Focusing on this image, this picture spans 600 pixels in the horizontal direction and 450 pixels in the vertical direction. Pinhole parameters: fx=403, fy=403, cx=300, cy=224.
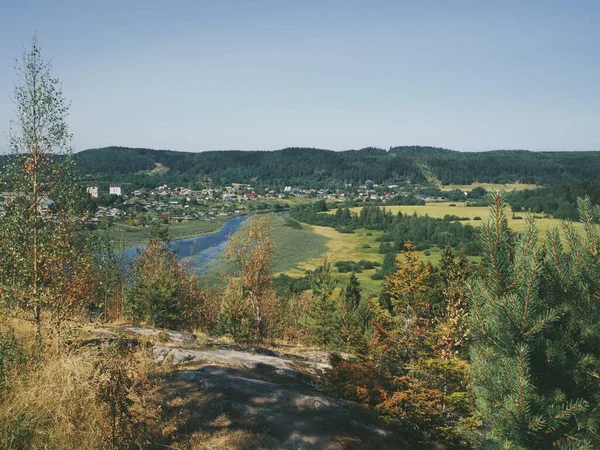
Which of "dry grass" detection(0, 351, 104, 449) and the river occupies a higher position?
"dry grass" detection(0, 351, 104, 449)

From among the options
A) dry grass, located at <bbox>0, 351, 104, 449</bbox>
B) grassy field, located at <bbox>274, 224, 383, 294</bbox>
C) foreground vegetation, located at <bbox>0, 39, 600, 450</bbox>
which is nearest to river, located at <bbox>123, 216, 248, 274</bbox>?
grassy field, located at <bbox>274, 224, 383, 294</bbox>

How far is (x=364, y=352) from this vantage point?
12.5 metres

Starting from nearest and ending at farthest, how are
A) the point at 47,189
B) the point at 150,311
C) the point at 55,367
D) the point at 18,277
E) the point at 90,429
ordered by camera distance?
the point at 90,429 < the point at 55,367 < the point at 18,277 < the point at 47,189 < the point at 150,311

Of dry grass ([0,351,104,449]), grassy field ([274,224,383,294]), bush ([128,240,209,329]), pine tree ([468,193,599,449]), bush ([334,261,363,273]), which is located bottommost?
bush ([334,261,363,273])

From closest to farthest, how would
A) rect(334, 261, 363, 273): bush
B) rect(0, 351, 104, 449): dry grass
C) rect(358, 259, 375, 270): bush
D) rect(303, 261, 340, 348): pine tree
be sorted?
rect(0, 351, 104, 449): dry grass, rect(303, 261, 340, 348): pine tree, rect(334, 261, 363, 273): bush, rect(358, 259, 375, 270): bush

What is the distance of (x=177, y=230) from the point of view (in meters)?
122

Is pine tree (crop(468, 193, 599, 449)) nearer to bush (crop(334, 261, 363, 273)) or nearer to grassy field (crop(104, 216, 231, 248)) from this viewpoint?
bush (crop(334, 261, 363, 273))

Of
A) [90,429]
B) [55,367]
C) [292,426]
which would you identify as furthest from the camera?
[292,426]

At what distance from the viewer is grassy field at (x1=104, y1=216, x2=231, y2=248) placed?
99.6 meters

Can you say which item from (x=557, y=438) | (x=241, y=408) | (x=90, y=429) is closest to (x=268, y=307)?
(x=241, y=408)

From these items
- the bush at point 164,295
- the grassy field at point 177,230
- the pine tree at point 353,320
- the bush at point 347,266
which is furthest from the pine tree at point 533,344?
the grassy field at point 177,230

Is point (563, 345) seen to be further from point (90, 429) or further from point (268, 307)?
point (268, 307)

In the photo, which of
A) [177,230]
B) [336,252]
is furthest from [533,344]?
[177,230]

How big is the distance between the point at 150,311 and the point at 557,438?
32.3m
